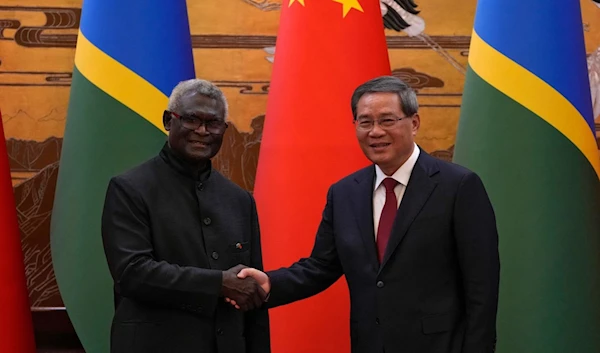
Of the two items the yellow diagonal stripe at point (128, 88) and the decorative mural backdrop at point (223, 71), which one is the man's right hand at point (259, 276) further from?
the decorative mural backdrop at point (223, 71)

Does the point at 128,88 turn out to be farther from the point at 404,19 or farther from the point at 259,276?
the point at 404,19

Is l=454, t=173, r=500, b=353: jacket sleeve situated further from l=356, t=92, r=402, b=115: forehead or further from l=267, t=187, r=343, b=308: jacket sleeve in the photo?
l=267, t=187, r=343, b=308: jacket sleeve

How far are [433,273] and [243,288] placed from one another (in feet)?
1.69

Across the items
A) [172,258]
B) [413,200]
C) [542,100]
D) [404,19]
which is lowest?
[172,258]

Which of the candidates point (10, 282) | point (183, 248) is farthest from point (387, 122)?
point (10, 282)

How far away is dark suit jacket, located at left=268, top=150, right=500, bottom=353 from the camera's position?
5.92 feet

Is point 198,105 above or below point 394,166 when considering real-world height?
above

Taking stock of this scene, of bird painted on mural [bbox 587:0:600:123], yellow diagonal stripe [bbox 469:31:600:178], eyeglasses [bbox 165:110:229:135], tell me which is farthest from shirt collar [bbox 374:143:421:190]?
bird painted on mural [bbox 587:0:600:123]

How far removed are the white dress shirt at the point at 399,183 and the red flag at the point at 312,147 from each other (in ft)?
2.42

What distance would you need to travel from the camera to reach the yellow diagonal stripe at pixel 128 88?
2.78 m

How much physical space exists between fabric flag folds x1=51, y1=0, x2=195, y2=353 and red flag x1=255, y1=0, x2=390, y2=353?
20.2 inches

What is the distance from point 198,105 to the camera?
1886 mm

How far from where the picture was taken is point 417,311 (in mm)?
1812

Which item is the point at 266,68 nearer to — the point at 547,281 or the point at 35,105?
the point at 35,105
